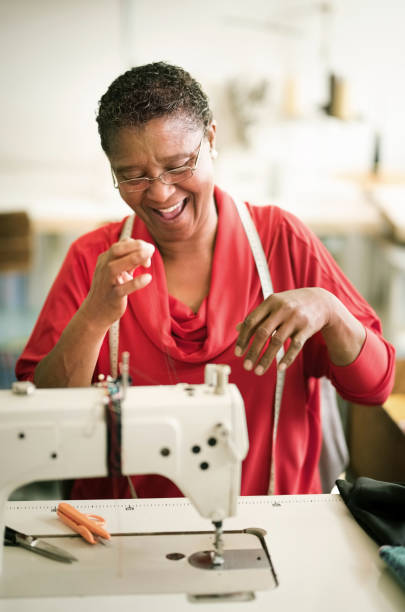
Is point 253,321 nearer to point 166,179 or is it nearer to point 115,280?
point 115,280

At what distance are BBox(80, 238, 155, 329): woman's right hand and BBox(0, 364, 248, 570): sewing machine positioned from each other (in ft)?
0.56

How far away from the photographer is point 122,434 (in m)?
0.96

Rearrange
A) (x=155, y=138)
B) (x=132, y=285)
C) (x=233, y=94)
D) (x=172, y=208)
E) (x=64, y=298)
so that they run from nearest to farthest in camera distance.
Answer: (x=132, y=285)
(x=155, y=138)
(x=172, y=208)
(x=64, y=298)
(x=233, y=94)

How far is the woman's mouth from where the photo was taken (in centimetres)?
132

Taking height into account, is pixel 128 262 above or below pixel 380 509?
above

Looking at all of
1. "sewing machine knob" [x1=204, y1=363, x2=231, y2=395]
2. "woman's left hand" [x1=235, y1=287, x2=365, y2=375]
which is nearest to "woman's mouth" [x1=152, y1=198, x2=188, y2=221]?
"woman's left hand" [x1=235, y1=287, x2=365, y2=375]

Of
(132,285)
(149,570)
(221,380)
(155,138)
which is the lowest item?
(149,570)

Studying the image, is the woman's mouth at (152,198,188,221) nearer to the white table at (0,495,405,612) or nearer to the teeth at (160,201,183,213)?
the teeth at (160,201,183,213)

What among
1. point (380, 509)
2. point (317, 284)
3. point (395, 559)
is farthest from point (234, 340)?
point (395, 559)

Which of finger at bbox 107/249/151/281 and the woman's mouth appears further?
the woman's mouth

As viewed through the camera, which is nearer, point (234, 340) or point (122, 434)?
point (122, 434)

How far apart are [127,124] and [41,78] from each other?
10.8 feet

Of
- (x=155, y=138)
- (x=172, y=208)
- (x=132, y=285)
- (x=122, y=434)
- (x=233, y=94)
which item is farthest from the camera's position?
(x=233, y=94)

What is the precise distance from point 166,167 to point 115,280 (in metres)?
0.29
